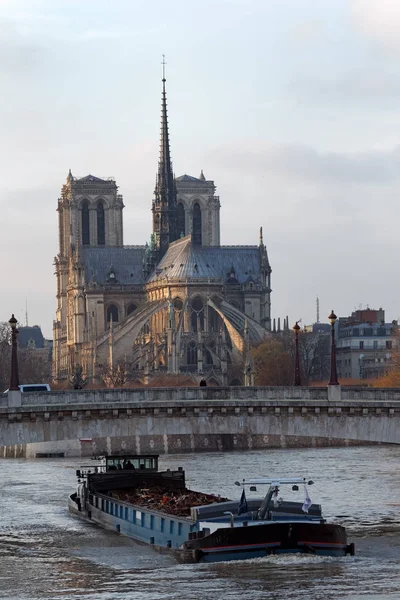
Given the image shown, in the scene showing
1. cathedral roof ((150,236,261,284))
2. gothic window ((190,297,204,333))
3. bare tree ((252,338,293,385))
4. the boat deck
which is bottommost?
the boat deck

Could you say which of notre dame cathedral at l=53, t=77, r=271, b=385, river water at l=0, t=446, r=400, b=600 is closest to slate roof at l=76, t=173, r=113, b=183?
notre dame cathedral at l=53, t=77, r=271, b=385

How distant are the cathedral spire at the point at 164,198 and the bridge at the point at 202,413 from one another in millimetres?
127987

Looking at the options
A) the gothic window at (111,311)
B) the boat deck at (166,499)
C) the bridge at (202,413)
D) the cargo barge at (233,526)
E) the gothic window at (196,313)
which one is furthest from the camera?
the gothic window at (111,311)

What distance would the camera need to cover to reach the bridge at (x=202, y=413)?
5491 centimetres

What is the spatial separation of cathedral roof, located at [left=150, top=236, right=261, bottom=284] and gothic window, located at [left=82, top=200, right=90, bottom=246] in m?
10.7

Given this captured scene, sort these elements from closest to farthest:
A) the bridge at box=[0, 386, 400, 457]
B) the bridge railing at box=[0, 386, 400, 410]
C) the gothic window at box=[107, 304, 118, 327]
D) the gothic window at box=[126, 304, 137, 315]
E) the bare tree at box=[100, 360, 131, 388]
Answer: the bridge at box=[0, 386, 400, 457] < the bridge railing at box=[0, 386, 400, 410] < the bare tree at box=[100, 360, 131, 388] < the gothic window at box=[107, 304, 118, 327] < the gothic window at box=[126, 304, 137, 315]

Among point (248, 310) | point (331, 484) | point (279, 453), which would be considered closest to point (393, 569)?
point (331, 484)

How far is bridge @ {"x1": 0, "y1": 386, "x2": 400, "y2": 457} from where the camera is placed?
180 ft

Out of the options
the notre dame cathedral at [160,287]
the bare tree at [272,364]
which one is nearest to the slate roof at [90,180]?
the notre dame cathedral at [160,287]

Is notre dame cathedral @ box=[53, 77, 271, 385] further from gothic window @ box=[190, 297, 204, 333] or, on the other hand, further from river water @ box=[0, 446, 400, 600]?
river water @ box=[0, 446, 400, 600]

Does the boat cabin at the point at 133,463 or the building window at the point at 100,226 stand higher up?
the building window at the point at 100,226

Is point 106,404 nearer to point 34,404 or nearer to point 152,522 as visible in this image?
point 34,404

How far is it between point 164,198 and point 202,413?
5119 inches

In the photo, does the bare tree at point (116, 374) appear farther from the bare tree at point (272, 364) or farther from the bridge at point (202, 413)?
the bridge at point (202, 413)
